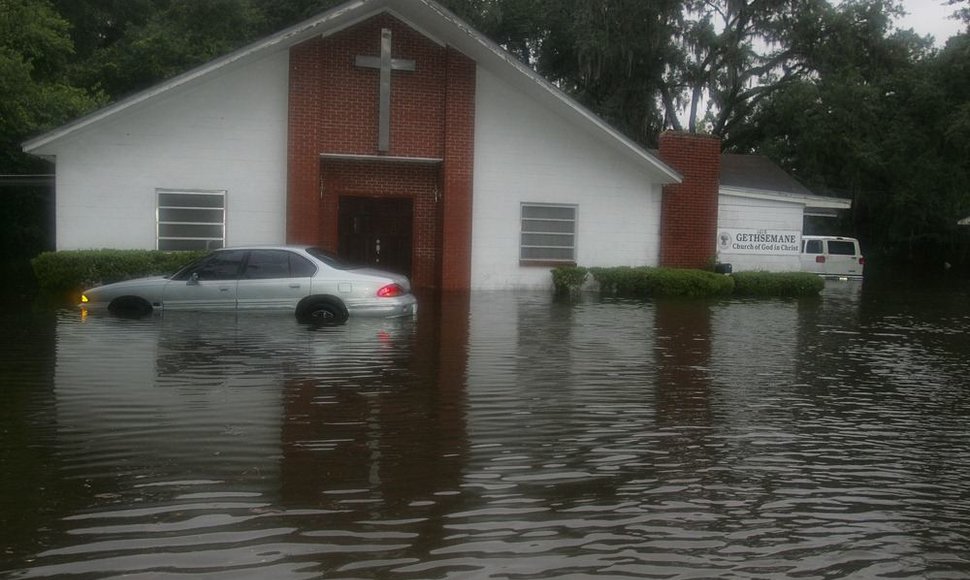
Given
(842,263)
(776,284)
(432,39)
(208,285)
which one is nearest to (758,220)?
(776,284)

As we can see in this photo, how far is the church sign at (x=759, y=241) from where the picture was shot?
86.7 ft

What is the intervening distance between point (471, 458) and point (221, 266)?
9.45 m

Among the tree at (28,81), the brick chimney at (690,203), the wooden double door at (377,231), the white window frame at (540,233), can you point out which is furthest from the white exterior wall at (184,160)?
the brick chimney at (690,203)

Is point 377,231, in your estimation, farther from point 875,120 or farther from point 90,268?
point 875,120

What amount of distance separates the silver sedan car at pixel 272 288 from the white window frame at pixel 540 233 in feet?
29.6

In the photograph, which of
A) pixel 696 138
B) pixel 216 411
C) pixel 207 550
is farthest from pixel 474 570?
pixel 696 138

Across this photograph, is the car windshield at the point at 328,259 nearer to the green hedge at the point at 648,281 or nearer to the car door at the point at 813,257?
the green hedge at the point at 648,281

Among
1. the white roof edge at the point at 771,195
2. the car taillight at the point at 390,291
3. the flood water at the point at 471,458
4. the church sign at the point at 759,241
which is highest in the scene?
the white roof edge at the point at 771,195

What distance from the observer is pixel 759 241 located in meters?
26.7

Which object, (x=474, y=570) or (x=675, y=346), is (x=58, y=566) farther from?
(x=675, y=346)

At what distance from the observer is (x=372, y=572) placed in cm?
484

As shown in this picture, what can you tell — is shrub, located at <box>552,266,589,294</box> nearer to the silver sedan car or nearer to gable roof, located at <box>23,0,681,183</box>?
gable roof, located at <box>23,0,681,183</box>

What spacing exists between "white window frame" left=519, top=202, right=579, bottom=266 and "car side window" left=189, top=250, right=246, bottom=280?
10003 millimetres

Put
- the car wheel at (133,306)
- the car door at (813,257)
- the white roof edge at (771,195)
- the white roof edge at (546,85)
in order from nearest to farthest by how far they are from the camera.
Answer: the car wheel at (133,306) → the white roof edge at (546,85) → the white roof edge at (771,195) → the car door at (813,257)
